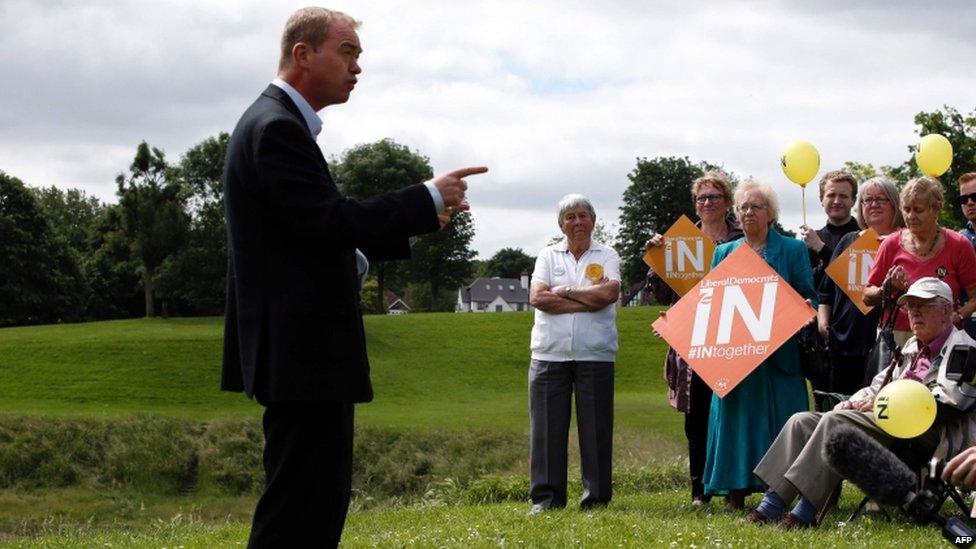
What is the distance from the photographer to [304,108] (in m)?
5.09

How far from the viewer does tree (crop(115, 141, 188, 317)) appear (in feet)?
224

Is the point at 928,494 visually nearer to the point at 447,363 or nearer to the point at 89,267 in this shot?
the point at 447,363

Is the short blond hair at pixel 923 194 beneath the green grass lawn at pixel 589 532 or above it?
above

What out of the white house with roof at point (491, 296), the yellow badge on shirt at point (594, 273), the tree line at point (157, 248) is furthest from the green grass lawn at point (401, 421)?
the white house with roof at point (491, 296)

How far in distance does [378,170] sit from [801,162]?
246 feet

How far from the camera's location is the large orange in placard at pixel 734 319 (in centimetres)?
979

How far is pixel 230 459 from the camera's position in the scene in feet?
86.2

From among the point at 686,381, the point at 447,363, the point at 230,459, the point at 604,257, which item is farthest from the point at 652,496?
the point at 447,363

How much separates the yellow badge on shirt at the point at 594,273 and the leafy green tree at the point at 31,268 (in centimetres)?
6999

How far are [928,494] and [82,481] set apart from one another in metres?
22.8

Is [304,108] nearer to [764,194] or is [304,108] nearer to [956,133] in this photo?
[764,194]

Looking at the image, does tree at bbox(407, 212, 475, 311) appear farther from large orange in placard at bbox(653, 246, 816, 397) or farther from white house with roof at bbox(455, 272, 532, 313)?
large orange in placard at bbox(653, 246, 816, 397)

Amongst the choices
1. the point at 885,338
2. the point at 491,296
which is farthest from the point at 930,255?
the point at 491,296

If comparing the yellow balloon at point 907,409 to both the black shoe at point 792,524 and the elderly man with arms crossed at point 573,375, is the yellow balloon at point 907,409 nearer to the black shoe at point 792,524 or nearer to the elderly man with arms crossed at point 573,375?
the black shoe at point 792,524
